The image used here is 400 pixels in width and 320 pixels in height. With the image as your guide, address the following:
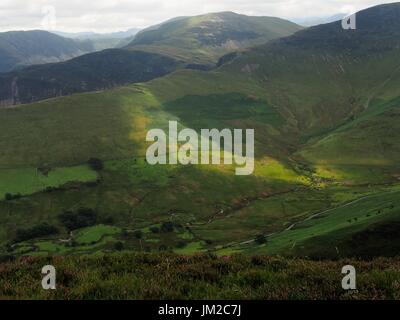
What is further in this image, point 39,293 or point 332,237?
point 332,237

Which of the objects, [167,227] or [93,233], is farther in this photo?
[93,233]

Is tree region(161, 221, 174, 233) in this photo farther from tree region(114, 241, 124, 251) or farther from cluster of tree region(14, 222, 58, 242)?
cluster of tree region(14, 222, 58, 242)

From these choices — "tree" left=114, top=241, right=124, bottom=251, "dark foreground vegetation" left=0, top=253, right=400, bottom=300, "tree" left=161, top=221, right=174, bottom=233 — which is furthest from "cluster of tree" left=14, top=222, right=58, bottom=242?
"dark foreground vegetation" left=0, top=253, right=400, bottom=300

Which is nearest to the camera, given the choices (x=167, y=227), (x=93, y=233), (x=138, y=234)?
(x=138, y=234)

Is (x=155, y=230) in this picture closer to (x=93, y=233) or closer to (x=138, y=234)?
(x=138, y=234)

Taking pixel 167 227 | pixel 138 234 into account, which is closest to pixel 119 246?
pixel 138 234
